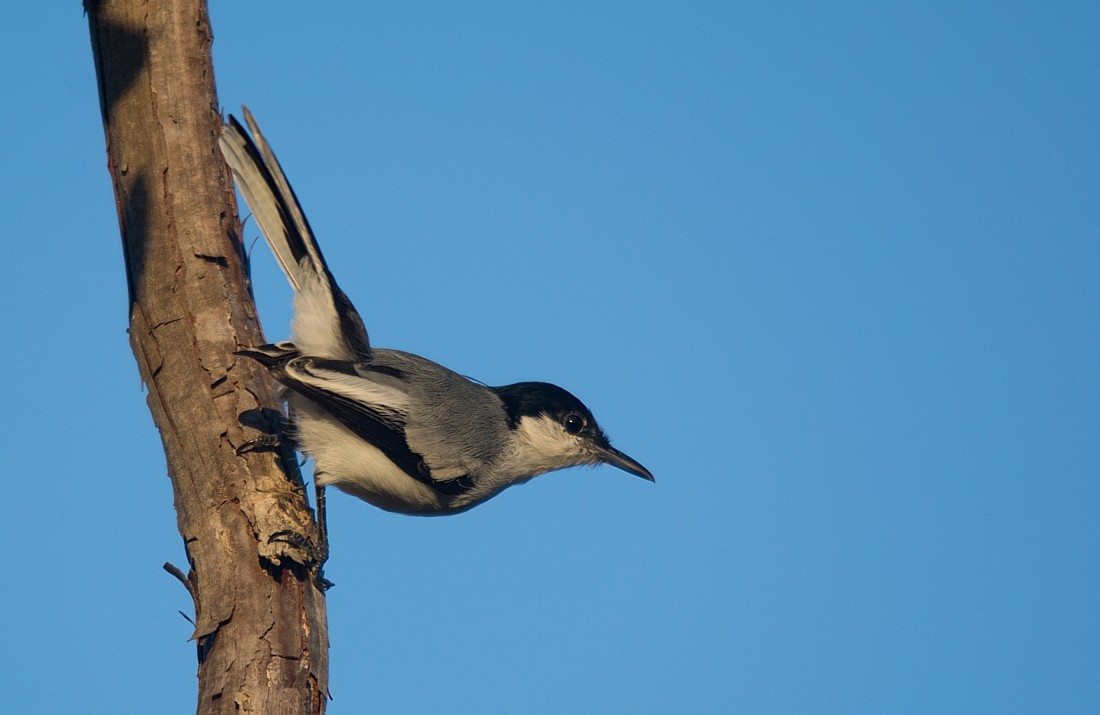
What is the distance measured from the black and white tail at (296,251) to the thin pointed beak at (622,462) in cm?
171

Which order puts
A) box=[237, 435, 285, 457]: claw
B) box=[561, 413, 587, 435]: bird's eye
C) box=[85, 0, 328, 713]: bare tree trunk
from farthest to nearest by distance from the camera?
box=[561, 413, 587, 435]: bird's eye < box=[237, 435, 285, 457]: claw < box=[85, 0, 328, 713]: bare tree trunk

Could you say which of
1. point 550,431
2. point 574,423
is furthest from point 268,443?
point 574,423

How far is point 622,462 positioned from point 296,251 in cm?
233

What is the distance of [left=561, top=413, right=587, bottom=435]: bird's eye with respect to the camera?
221 inches

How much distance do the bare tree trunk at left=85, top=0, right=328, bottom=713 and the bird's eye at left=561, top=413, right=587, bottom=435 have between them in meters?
1.81

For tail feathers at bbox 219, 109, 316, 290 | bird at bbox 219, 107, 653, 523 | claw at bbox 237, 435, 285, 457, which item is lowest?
claw at bbox 237, 435, 285, 457

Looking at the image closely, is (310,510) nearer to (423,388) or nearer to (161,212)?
(423,388)

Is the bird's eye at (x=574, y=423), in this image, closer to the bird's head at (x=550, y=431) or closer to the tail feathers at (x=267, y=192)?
the bird's head at (x=550, y=431)

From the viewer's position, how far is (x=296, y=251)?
184 inches

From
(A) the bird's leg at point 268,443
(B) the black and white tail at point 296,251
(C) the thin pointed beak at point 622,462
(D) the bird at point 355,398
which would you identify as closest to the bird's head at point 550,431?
(C) the thin pointed beak at point 622,462

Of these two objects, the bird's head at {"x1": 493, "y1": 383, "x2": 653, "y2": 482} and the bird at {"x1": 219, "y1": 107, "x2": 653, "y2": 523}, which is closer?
the bird at {"x1": 219, "y1": 107, "x2": 653, "y2": 523}

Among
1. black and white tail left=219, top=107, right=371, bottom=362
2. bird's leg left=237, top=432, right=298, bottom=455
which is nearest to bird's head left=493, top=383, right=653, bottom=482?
black and white tail left=219, top=107, right=371, bottom=362

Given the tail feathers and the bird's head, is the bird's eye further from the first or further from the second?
the tail feathers

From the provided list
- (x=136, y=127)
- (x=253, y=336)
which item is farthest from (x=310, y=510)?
(x=136, y=127)
